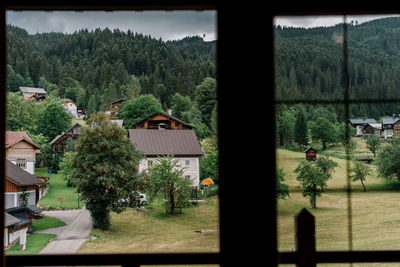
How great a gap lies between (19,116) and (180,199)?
20.0 feet

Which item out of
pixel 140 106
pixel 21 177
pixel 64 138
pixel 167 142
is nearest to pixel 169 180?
pixel 167 142

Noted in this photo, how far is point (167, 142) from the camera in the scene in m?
13.7

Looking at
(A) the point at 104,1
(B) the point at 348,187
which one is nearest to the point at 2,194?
(A) the point at 104,1

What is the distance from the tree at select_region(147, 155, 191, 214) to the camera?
11.8m

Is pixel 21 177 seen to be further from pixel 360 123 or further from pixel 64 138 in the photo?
pixel 360 123

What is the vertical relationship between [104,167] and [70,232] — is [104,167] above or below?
above

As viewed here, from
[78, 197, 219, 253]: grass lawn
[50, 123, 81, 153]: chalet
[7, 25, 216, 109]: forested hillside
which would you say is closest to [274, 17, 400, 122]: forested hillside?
[7, 25, 216, 109]: forested hillside

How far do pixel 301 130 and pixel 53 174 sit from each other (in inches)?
518

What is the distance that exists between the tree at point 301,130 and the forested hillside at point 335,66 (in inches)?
1.9

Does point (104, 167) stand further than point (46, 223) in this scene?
No

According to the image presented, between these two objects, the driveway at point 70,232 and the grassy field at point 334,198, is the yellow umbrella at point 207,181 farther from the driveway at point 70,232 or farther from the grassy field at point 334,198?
the grassy field at point 334,198

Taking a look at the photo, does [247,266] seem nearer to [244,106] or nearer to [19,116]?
[244,106]

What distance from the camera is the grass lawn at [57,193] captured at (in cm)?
1292

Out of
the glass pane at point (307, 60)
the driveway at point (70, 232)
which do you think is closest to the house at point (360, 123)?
the glass pane at point (307, 60)
